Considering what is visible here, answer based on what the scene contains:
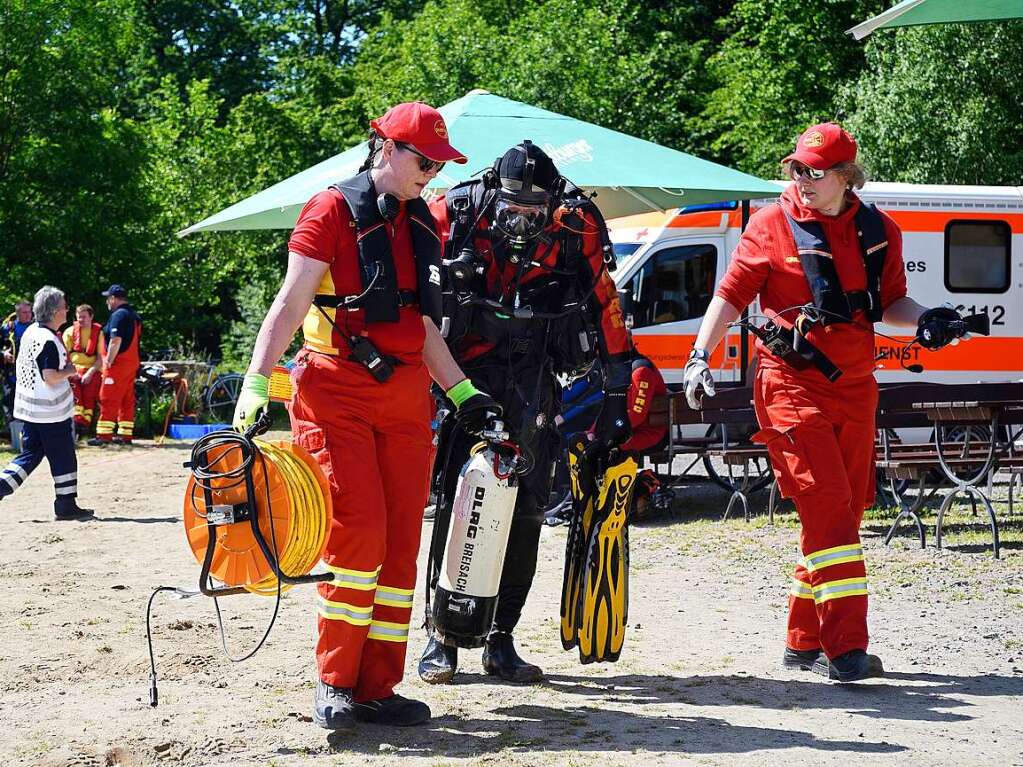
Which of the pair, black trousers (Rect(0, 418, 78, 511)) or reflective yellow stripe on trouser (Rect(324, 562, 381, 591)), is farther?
black trousers (Rect(0, 418, 78, 511))

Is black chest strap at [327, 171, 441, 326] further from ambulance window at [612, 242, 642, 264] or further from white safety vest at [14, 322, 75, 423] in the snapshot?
ambulance window at [612, 242, 642, 264]

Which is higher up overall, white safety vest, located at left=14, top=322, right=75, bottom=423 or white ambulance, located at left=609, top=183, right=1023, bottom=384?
white ambulance, located at left=609, top=183, right=1023, bottom=384

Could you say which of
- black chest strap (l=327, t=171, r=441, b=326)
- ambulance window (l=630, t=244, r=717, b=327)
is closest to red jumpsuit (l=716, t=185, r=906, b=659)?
black chest strap (l=327, t=171, r=441, b=326)

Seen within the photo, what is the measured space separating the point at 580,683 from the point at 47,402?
697 cm

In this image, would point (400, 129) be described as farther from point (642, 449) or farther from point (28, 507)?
point (28, 507)

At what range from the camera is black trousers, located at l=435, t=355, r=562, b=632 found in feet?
18.8

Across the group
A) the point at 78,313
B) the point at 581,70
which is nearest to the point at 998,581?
the point at 78,313

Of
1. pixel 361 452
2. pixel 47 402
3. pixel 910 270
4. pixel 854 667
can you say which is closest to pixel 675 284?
pixel 910 270

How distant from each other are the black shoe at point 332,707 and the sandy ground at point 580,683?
7 centimetres

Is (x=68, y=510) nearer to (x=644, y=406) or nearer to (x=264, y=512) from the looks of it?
(x=644, y=406)

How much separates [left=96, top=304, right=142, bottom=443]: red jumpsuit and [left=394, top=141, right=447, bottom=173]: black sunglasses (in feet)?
44.7

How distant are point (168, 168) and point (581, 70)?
9.45 m

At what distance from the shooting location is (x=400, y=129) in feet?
16.1

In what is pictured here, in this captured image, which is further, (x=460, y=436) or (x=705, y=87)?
(x=705, y=87)
